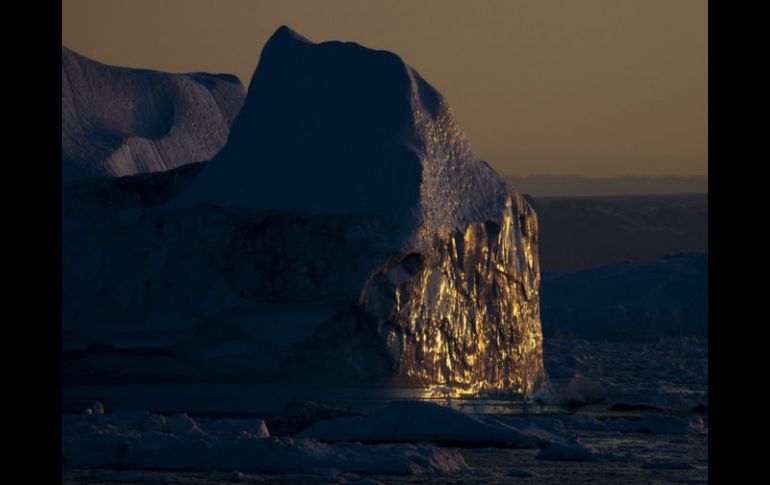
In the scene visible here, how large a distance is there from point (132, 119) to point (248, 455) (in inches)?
579

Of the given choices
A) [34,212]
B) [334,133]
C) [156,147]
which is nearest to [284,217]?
[334,133]

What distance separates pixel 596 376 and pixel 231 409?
11.9 metres

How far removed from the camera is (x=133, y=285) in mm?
16125

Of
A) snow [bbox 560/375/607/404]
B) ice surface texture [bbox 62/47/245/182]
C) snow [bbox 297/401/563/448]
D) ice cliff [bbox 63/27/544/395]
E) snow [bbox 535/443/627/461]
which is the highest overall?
ice surface texture [bbox 62/47/245/182]

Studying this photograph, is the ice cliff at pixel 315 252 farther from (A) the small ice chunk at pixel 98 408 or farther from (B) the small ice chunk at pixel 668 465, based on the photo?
(B) the small ice chunk at pixel 668 465

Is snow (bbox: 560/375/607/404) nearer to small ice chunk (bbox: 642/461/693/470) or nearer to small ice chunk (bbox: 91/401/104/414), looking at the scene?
small ice chunk (bbox: 91/401/104/414)

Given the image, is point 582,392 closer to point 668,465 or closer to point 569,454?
point 569,454

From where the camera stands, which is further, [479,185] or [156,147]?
[156,147]

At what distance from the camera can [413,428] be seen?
12.7m

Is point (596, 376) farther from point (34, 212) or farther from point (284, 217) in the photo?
point (34, 212)

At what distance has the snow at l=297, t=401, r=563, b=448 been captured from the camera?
12.6m

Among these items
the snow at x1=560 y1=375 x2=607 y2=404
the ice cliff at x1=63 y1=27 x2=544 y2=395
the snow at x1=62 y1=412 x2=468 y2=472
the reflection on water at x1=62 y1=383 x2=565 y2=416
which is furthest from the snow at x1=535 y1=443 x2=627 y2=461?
the snow at x1=560 y1=375 x2=607 y2=404

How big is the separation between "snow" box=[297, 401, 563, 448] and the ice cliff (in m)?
2.15

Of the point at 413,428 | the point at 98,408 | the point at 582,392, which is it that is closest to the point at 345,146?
the point at 98,408
